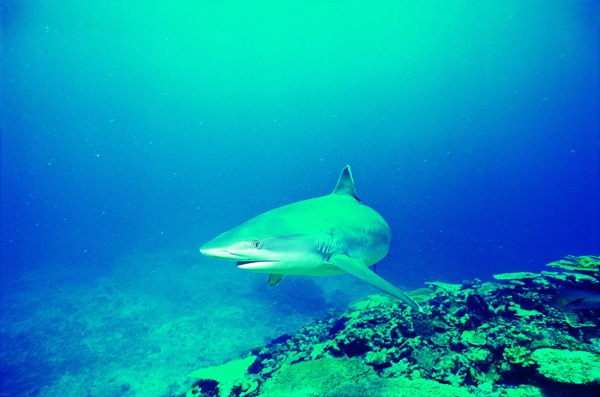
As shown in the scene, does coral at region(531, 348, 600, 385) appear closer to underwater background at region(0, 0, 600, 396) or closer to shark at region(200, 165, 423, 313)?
shark at region(200, 165, 423, 313)

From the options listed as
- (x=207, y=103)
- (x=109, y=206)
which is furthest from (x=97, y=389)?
(x=109, y=206)

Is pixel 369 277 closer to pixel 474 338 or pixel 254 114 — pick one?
pixel 474 338

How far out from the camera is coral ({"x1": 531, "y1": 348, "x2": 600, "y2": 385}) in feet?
8.25

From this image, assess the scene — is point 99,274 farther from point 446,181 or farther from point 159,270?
point 446,181

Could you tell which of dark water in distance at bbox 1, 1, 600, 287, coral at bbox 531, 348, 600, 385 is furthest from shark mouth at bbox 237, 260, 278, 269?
dark water in distance at bbox 1, 1, 600, 287

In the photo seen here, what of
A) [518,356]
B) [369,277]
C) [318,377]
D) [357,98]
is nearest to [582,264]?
[518,356]

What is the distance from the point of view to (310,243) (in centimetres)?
318

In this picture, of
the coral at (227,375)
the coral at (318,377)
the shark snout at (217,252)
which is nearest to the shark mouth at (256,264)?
the shark snout at (217,252)

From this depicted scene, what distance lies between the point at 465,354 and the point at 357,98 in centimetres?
14187

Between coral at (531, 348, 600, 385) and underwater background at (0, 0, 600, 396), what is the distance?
37.5 feet

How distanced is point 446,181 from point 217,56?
165961 mm

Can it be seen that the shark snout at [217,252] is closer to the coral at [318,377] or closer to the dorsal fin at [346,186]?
the coral at [318,377]

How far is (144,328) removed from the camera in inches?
575

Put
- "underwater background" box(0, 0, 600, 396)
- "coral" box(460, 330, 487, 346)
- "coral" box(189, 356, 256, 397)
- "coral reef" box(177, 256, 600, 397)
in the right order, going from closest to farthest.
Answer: "coral reef" box(177, 256, 600, 397) < "coral" box(460, 330, 487, 346) < "coral" box(189, 356, 256, 397) < "underwater background" box(0, 0, 600, 396)
